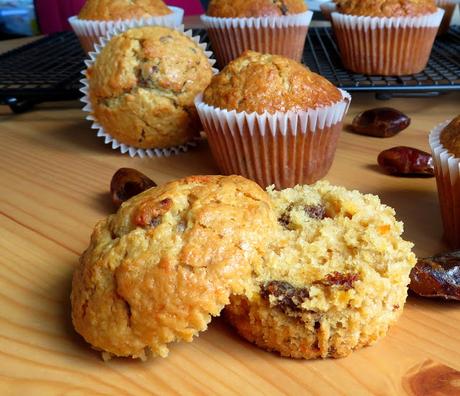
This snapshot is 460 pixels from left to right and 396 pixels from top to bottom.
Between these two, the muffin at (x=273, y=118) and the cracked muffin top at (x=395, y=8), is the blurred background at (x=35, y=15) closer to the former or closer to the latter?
the cracked muffin top at (x=395, y=8)

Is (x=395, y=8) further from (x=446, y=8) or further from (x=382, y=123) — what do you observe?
(x=446, y=8)

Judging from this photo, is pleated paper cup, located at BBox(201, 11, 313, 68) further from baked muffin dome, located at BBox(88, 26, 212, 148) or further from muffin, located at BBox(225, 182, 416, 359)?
muffin, located at BBox(225, 182, 416, 359)

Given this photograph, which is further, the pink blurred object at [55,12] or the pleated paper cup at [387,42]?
the pink blurred object at [55,12]

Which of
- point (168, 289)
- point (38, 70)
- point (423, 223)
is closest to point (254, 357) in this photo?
point (168, 289)

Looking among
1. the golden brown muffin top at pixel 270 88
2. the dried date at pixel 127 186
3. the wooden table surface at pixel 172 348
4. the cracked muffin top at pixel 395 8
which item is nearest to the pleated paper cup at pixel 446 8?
the cracked muffin top at pixel 395 8

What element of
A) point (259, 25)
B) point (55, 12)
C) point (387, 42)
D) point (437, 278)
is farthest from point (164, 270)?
point (55, 12)

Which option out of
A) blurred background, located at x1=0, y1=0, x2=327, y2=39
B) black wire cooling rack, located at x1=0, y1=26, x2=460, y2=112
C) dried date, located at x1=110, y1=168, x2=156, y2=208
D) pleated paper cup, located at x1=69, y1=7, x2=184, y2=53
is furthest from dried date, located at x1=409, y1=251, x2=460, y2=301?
blurred background, located at x1=0, y1=0, x2=327, y2=39

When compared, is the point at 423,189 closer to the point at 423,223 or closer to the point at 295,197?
the point at 423,223
